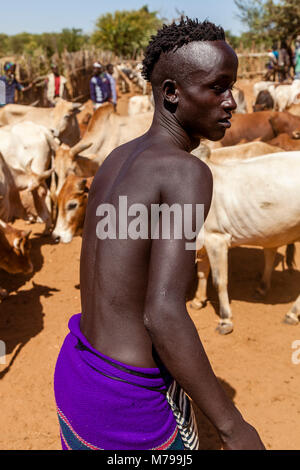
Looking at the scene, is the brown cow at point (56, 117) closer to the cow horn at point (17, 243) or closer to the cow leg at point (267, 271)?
the cow horn at point (17, 243)

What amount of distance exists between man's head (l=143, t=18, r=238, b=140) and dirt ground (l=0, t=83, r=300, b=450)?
272 cm

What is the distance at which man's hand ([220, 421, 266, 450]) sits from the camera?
1.25 metres

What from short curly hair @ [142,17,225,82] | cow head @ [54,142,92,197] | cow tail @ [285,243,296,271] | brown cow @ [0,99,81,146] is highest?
short curly hair @ [142,17,225,82]

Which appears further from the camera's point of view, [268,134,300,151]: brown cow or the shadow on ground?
[268,134,300,151]: brown cow

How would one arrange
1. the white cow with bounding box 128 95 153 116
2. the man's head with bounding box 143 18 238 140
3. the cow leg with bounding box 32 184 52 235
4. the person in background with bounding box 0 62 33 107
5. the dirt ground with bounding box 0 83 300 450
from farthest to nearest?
the white cow with bounding box 128 95 153 116 < the person in background with bounding box 0 62 33 107 < the cow leg with bounding box 32 184 52 235 < the dirt ground with bounding box 0 83 300 450 < the man's head with bounding box 143 18 238 140

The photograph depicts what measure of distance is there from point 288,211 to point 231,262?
208 cm

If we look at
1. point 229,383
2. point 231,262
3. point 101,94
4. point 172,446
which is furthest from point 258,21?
point 172,446

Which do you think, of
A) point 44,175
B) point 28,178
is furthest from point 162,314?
point 28,178

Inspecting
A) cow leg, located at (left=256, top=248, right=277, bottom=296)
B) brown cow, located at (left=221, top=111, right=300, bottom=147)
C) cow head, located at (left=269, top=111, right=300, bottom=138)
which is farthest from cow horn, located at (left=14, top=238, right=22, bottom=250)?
cow head, located at (left=269, top=111, right=300, bottom=138)

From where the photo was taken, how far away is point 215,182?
4344 mm

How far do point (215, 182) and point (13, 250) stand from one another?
2326 mm

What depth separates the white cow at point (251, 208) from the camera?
415cm

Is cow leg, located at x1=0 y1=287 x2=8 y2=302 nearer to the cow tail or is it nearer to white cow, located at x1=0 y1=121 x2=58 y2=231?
white cow, located at x1=0 y1=121 x2=58 y2=231

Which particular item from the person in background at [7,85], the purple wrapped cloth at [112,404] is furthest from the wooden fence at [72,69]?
the purple wrapped cloth at [112,404]
